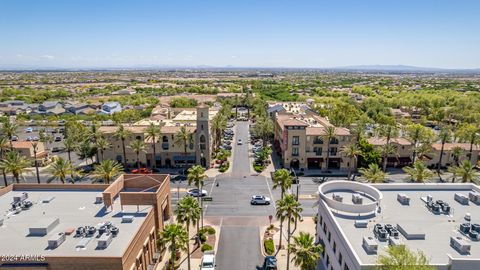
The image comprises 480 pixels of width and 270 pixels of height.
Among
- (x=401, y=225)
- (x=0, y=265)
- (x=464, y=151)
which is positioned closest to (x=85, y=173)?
(x=0, y=265)

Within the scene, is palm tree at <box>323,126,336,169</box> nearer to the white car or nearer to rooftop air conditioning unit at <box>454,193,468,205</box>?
rooftop air conditioning unit at <box>454,193,468,205</box>

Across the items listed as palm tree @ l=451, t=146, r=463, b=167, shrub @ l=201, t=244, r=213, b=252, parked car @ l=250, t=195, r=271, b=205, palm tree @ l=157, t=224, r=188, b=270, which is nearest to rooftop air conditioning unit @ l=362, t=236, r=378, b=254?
palm tree @ l=157, t=224, r=188, b=270

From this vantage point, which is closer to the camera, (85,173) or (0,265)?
(0,265)

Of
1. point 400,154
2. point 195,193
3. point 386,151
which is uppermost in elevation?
point 386,151

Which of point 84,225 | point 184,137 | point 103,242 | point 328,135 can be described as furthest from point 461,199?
point 184,137

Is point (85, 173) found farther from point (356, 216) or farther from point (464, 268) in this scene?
point (464, 268)

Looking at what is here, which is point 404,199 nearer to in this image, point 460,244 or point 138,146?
point 460,244
